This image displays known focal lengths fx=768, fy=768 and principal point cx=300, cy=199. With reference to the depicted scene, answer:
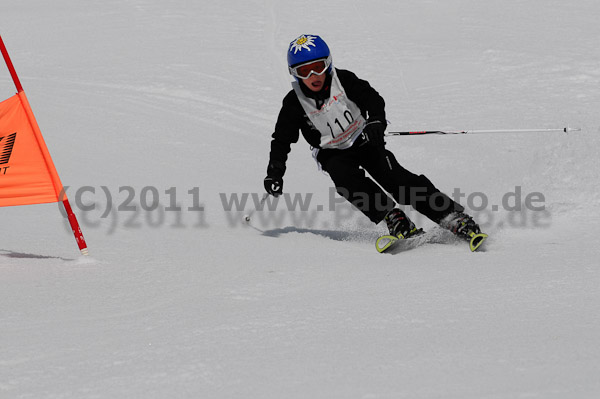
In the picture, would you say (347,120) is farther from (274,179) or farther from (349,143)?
(274,179)

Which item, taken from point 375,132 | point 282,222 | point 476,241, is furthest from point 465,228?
point 282,222

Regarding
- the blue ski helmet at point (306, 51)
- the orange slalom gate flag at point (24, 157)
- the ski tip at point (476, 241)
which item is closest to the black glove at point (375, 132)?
the blue ski helmet at point (306, 51)

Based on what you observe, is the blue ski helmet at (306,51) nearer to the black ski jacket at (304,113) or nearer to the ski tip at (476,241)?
the black ski jacket at (304,113)

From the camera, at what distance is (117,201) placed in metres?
5.99

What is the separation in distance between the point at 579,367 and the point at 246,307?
4.60 feet

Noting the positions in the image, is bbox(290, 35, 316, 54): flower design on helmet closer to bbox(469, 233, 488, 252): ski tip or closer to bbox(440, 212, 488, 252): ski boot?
bbox(440, 212, 488, 252): ski boot

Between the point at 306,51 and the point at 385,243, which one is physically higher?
the point at 306,51

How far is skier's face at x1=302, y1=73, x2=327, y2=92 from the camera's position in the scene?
4.68 m

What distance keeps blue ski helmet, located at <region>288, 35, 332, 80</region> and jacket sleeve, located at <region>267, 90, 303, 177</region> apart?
0.34 m

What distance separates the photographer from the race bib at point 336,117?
4828mm

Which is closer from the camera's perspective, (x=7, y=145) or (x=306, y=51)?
(x=7, y=145)

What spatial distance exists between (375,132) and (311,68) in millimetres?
544

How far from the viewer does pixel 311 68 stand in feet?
15.2

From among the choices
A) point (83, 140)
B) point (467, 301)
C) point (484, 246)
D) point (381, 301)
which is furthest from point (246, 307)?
point (83, 140)
